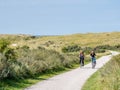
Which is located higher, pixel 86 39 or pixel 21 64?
pixel 21 64

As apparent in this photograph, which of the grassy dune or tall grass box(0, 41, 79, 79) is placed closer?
tall grass box(0, 41, 79, 79)

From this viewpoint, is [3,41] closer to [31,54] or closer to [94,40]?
[31,54]

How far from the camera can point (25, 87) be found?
21.1 m

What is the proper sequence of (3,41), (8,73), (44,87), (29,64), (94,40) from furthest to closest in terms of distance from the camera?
(94,40)
(29,64)
(3,41)
(8,73)
(44,87)

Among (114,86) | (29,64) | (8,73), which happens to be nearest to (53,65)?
(29,64)

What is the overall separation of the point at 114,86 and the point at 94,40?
13979 cm

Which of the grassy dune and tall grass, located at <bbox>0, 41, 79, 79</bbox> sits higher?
tall grass, located at <bbox>0, 41, 79, 79</bbox>

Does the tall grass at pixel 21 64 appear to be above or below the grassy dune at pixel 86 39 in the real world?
above

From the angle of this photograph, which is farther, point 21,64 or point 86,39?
point 86,39

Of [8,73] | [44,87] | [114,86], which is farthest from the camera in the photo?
[8,73]

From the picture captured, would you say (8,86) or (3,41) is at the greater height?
(3,41)

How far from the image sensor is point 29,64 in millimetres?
29469

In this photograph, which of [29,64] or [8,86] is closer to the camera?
[8,86]

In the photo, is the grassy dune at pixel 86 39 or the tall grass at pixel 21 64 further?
the grassy dune at pixel 86 39
